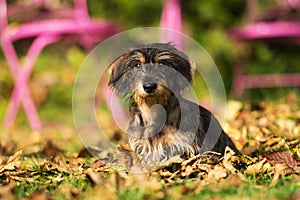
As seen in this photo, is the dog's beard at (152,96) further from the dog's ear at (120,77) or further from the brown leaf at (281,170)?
the brown leaf at (281,170)

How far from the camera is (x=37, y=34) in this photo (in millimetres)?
8016

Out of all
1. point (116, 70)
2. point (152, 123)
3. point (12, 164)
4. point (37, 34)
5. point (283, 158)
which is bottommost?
point (283, 158)

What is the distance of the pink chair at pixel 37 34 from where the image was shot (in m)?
7.86

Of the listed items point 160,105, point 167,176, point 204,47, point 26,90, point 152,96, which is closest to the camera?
point 167,176

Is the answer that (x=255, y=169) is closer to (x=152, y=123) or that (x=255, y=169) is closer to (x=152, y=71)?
(x=152, y=123)

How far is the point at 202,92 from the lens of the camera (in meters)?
9.75

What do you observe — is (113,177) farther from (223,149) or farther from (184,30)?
(184,30)

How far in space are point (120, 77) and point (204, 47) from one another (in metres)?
4.84

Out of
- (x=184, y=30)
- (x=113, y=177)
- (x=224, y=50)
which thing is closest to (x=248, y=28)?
(x=224, y=50)

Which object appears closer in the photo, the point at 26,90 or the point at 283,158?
the point at 283,158

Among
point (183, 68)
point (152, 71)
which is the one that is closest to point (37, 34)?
point (183, 68)

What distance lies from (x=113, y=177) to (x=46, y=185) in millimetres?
469

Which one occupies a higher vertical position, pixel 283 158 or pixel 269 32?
pixel 269 32

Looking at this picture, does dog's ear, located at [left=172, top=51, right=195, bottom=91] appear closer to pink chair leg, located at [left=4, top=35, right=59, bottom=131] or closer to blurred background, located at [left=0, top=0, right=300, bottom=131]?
pink chair leg, located at [left=4, top=35, right=59, bottom=131]
